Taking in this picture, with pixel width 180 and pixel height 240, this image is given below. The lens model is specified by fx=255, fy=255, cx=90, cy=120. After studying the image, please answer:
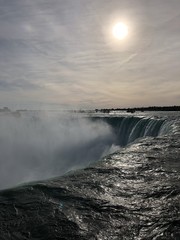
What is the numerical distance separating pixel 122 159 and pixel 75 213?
5427 millimetres

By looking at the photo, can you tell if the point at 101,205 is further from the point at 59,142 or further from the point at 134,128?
the point at 59,142

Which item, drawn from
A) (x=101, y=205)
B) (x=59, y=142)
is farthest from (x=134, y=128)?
(x=101, y=205)

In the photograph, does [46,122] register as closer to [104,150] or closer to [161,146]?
[104,150]

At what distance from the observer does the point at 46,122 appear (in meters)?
53.8

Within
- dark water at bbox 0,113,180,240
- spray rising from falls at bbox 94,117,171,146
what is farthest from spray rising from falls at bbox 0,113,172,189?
dark water at bbox 0,113,180,240

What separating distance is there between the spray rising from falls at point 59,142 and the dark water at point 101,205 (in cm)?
1588

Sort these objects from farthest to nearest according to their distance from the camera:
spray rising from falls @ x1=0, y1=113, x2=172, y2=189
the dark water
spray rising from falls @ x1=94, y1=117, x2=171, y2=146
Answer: spray rising from falls @ x1=0, y1=113, x2=172, y2=189 < spray rising from falls @ x1=94, y1=117, x2=171, y2=146 < the dark water

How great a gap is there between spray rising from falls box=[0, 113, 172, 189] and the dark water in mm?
15875

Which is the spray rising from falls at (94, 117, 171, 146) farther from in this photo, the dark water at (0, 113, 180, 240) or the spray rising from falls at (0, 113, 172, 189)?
the dark water at (0, 113, 180, 240)

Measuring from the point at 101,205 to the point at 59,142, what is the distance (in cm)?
3517

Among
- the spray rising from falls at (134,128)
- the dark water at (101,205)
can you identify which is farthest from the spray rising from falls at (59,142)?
the dark water at (101,205)

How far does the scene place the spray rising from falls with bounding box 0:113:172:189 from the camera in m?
27.8

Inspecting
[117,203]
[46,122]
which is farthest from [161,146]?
[46,122]

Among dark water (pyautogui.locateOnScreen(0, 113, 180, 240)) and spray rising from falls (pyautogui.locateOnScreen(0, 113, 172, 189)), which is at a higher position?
dark water (pyautogui.locateOnScreen(0, 113, 180, 240))
